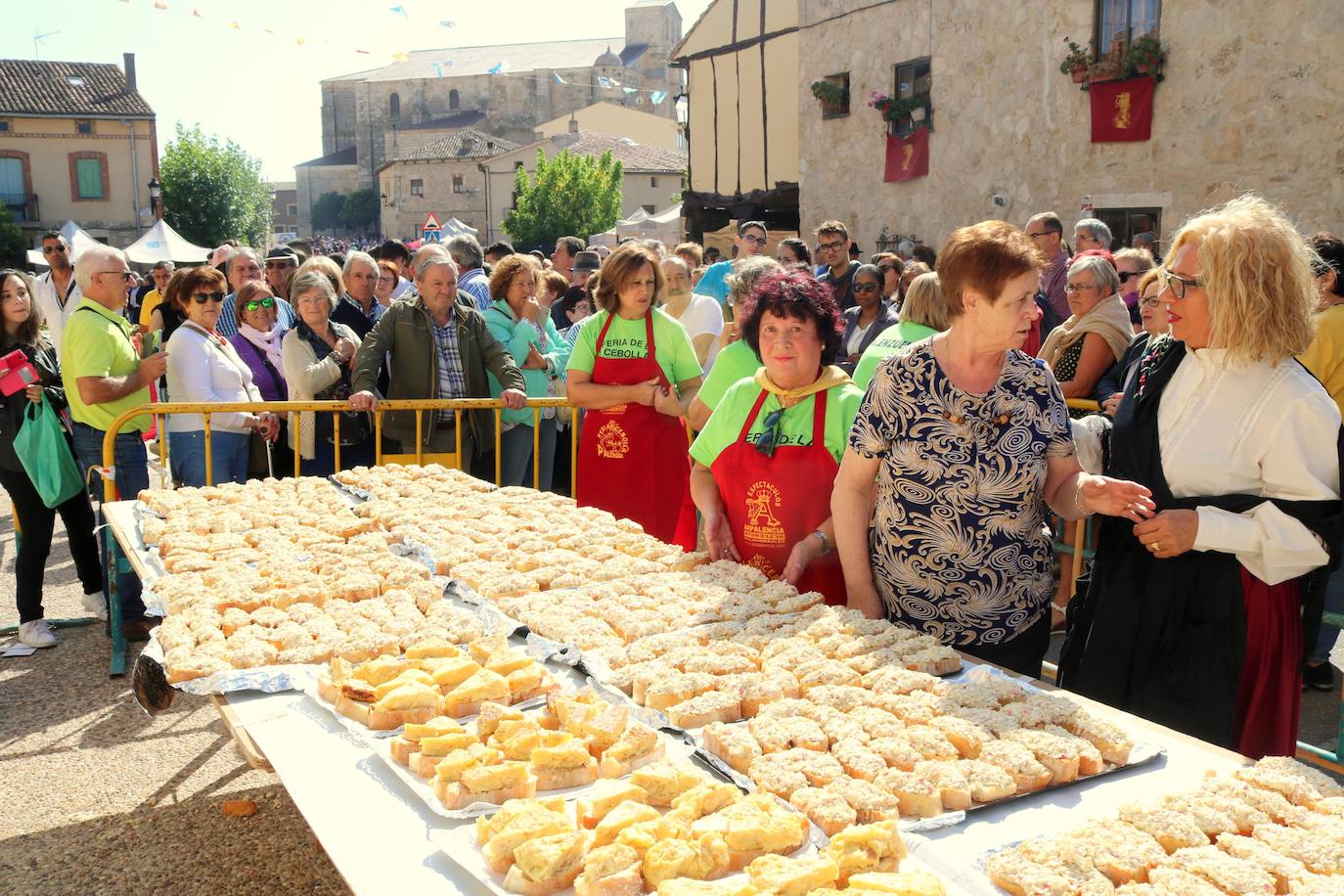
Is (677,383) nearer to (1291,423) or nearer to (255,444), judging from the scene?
(255,444)

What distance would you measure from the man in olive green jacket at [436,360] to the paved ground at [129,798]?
187 cm

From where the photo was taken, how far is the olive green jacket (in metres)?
6.03

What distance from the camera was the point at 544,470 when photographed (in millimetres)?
6949

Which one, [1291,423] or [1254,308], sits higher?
[1254,308]

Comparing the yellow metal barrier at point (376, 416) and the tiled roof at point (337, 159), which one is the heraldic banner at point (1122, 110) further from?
the tiled roof at point (337, 159)

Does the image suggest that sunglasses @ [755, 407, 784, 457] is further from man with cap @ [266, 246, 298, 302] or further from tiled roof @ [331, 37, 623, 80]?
tiled roof @ [331, 37, 623, 80]

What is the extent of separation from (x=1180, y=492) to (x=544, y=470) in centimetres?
468

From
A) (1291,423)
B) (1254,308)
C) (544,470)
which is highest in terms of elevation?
(1254,308)

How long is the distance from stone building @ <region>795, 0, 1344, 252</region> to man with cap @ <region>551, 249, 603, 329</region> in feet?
25.4

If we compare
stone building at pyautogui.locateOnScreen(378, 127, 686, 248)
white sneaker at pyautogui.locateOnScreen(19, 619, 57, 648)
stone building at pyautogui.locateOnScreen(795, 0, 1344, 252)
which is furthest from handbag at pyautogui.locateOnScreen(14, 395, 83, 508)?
stone building at pyautogui.locateOnScreen(378, 127, 686, 248)

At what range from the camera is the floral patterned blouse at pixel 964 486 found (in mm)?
2904

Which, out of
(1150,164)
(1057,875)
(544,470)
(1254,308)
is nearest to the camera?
(1057,875)

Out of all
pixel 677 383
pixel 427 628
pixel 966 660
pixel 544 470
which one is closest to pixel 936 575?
pixel 966 660

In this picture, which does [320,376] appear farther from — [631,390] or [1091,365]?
[1091,365]
